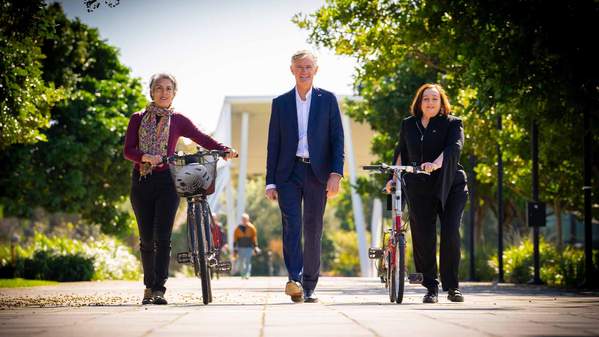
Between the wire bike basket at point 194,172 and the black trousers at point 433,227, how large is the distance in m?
2.02

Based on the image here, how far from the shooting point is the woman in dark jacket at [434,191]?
10797 mm

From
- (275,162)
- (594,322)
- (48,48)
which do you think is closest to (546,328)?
(594,322)

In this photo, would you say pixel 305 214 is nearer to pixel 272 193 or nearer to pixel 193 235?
pixel 272 193

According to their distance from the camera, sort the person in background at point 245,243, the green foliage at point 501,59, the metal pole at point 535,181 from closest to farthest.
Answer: the green foliage at point 501,59 → the metal pole at point 535,181 → the person in background at point 245,243

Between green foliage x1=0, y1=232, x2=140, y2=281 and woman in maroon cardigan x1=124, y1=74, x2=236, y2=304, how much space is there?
627 inches

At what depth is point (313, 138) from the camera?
10.1 meters

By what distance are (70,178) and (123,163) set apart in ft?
7.67

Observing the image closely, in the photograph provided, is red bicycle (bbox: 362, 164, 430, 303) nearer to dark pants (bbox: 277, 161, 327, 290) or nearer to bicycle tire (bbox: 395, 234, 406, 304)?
bicycle tire (bbox: 395, 234, 406, 304)

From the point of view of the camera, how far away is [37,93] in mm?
19734

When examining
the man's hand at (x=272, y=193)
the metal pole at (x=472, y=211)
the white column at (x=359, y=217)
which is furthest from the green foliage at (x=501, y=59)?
the white column at (x=359, y=217)

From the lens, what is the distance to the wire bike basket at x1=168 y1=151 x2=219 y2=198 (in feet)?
32.7

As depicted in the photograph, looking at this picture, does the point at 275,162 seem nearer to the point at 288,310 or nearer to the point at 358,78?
the point at 288,310

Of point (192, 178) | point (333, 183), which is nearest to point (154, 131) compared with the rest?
point (192, 178)

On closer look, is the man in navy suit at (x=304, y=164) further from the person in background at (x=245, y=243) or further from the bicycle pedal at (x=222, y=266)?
the person in background at (x=245, y=243)
